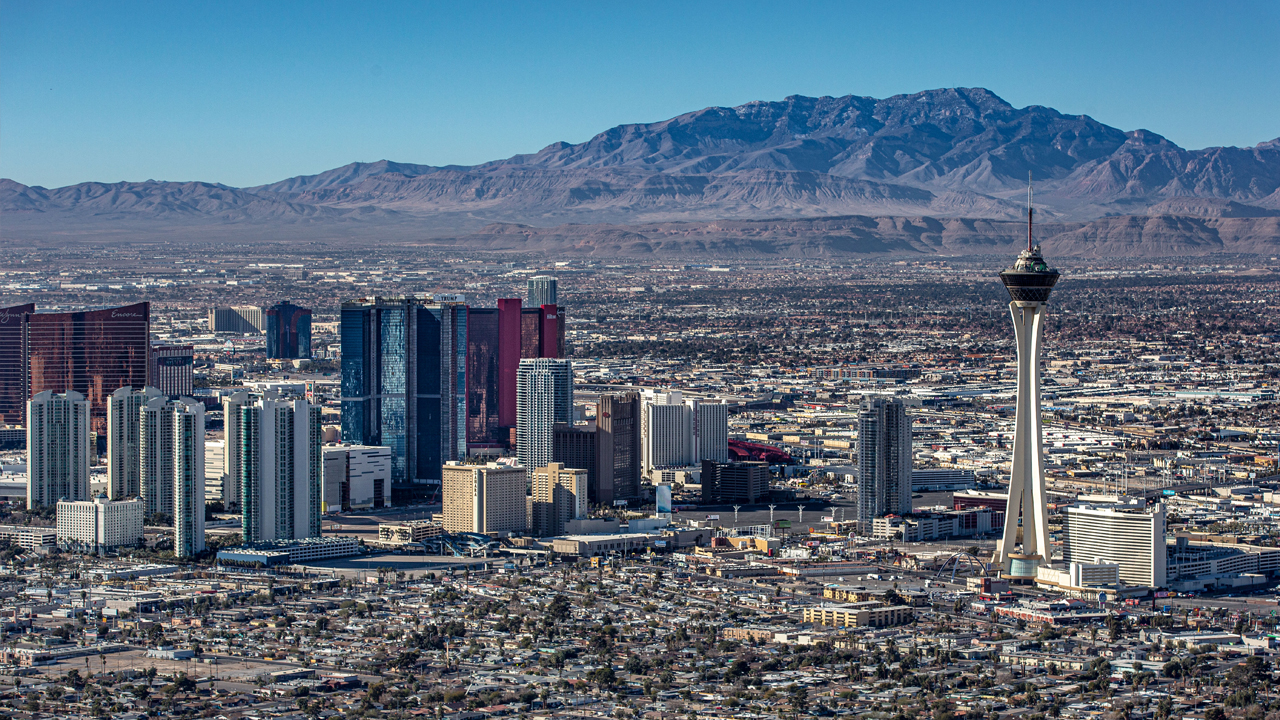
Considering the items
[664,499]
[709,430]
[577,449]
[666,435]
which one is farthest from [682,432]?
[577,449]

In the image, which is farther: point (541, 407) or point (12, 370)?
point (12, 370)

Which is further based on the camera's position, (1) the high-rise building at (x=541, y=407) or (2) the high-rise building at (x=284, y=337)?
(2) the high-rise building at (x=284, y=337)

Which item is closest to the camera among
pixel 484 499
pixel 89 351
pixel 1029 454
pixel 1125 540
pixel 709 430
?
pixel 1125 540

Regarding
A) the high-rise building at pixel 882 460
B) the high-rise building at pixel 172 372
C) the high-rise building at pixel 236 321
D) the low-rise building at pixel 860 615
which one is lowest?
the low-rise building at pixel 860 615

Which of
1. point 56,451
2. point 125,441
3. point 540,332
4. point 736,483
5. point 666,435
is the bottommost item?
point 736,483

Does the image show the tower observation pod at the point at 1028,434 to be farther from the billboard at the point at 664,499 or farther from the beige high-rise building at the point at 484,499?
the billboard at the point at 664,499

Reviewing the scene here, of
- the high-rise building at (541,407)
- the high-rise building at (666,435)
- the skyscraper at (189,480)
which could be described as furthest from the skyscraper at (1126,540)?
the high-rise building at (666,435)

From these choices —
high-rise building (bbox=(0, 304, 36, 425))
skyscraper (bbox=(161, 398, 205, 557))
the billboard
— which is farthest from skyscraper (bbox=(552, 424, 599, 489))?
high-rise building (bbox=(0, 304, 36, 425))

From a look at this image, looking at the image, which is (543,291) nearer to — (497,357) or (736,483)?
(497,357)
